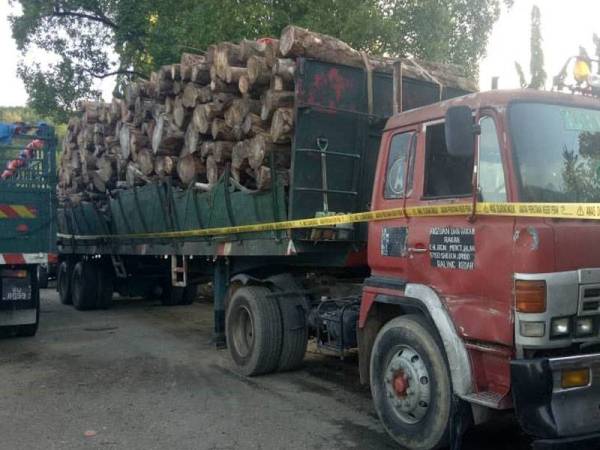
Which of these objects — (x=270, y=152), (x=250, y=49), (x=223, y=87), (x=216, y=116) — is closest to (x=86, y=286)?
(x=216, y=116)

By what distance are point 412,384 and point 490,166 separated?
154 centimetres

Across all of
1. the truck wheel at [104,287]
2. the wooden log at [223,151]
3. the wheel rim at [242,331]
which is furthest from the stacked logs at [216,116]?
the truck wheel at [104,287]

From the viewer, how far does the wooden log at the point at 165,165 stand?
8508 mm

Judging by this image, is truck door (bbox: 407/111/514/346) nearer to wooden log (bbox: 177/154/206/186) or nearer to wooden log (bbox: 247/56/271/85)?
wooden log (bbox: 247/56/271/85)

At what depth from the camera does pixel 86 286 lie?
40.9 ft

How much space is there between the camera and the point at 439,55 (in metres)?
12.8

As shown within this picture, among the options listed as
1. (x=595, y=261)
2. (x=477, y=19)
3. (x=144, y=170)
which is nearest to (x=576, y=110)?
(x=595, y=261)

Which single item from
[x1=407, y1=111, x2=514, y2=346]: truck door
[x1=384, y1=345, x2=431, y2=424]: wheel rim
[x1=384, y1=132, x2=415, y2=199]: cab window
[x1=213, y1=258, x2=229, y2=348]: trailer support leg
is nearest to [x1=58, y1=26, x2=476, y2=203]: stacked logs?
[x1=213, y1=258, x2=229, y2=348]: trailer support leg

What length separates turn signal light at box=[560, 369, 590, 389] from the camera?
141 inches

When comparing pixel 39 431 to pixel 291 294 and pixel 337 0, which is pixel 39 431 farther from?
pixel 337 0

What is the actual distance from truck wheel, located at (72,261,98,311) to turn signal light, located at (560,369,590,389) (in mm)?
10479

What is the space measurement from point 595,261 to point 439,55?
9828 mm

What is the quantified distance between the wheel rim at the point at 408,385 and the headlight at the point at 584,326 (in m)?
1.00

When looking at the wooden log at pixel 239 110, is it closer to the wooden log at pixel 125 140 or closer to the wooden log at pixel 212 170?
the wooden log at pixel 212 170
